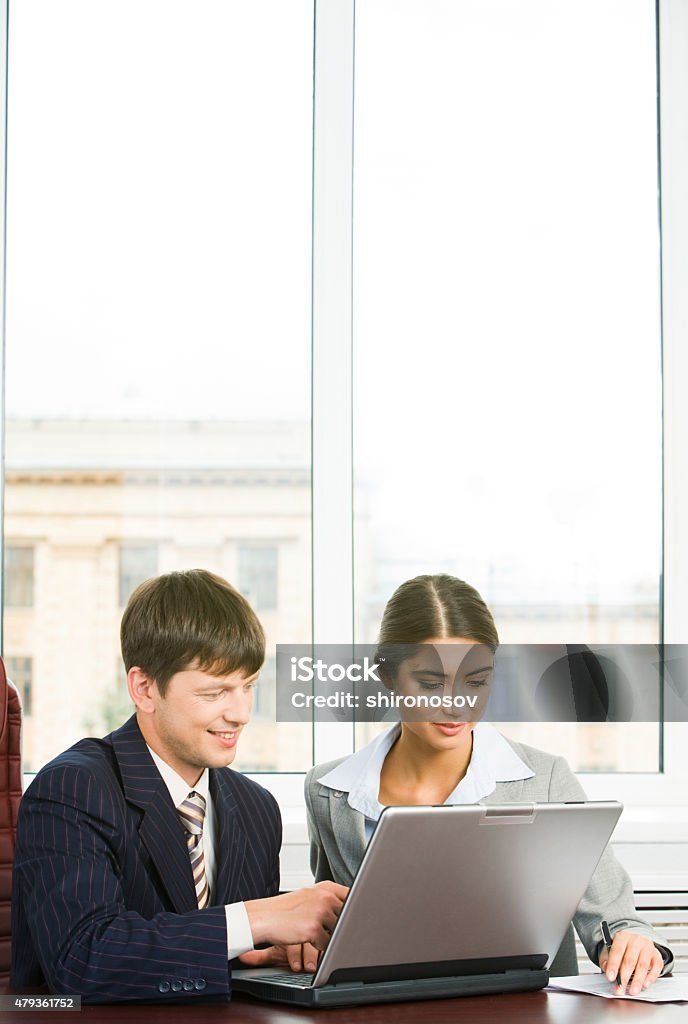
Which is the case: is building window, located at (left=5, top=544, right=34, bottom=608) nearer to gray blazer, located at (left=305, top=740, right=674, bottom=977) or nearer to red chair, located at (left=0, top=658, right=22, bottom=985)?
red chair, located at (left=0, top=658, right=22, bottom=985)

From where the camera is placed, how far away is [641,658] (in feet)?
9.39

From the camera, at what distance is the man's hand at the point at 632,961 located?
4.73 feet

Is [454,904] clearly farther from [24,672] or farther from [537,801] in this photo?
[24,672]

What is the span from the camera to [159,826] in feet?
4.91

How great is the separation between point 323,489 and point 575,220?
93cm

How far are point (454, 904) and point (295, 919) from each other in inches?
7.9

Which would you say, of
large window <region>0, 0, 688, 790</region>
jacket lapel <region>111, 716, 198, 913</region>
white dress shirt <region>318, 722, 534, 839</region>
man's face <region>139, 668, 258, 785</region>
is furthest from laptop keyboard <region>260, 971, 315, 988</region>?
large window <region>0, 0, 688, 790</region>

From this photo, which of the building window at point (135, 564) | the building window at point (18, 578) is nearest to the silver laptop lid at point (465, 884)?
the building window at point (135, 564)

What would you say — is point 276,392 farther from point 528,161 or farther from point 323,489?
point 528,161

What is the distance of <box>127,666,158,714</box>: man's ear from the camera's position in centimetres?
156

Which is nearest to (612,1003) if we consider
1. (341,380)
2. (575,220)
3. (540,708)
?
(540,708)

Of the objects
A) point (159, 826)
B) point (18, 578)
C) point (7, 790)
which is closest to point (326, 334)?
point (18, 578)

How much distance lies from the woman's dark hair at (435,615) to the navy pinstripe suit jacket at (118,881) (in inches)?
16.8

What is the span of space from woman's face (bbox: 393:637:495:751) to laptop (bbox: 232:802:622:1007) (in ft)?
1.55
